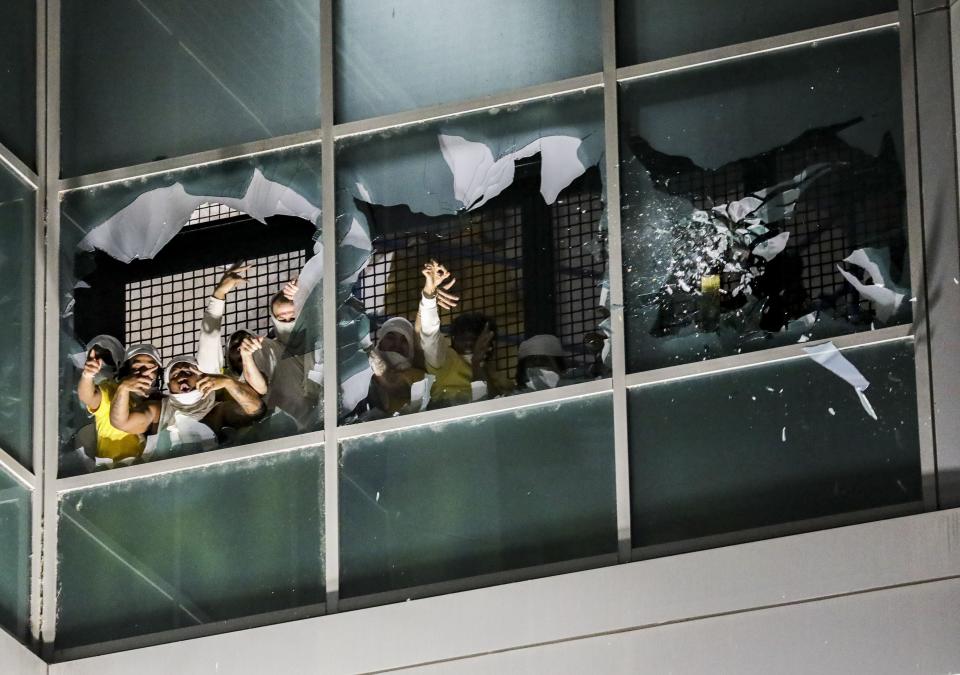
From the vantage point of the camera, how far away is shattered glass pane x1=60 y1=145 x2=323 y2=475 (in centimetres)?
1256

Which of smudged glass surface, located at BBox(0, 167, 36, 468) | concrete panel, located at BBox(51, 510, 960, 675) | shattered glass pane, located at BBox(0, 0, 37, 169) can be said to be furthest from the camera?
shattered glass pane, located at BBox(0, 0, 37, 169)

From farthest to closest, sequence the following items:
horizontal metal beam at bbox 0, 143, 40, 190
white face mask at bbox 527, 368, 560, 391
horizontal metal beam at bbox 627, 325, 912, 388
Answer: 1. horizontal metal beam at bbox 0, 143, 40, 190
2. white face mask at bbox 527, 368, 560, 391
3. horizontal metal beam at bbox 627, 325, 912, 388

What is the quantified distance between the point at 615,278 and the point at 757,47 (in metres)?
1.53

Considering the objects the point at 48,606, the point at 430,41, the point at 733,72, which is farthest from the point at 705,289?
the point at 48,606

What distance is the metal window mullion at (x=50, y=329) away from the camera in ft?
41.7

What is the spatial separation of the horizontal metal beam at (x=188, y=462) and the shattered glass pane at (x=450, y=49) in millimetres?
2015

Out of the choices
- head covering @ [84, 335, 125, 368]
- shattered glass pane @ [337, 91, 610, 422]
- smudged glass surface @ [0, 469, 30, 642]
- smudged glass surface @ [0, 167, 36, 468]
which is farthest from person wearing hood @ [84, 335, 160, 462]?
shattered glass pane @ [337, 91, 610, 422]

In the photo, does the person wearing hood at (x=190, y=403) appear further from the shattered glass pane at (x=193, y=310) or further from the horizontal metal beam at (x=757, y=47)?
the horizontal metal beam at (x=757, y=47)

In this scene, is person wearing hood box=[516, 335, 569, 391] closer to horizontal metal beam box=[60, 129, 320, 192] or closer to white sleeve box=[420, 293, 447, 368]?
white sleeve box=[420, 293, 447, 368]

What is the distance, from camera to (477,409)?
38.9 ft

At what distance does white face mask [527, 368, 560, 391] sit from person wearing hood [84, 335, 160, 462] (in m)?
2.51

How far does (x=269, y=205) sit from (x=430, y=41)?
140 cm

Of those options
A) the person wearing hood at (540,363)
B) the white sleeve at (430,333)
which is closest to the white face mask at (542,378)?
the person wearing hood at (540,363)

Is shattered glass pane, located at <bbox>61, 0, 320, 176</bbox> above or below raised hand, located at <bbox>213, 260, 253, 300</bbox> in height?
above
